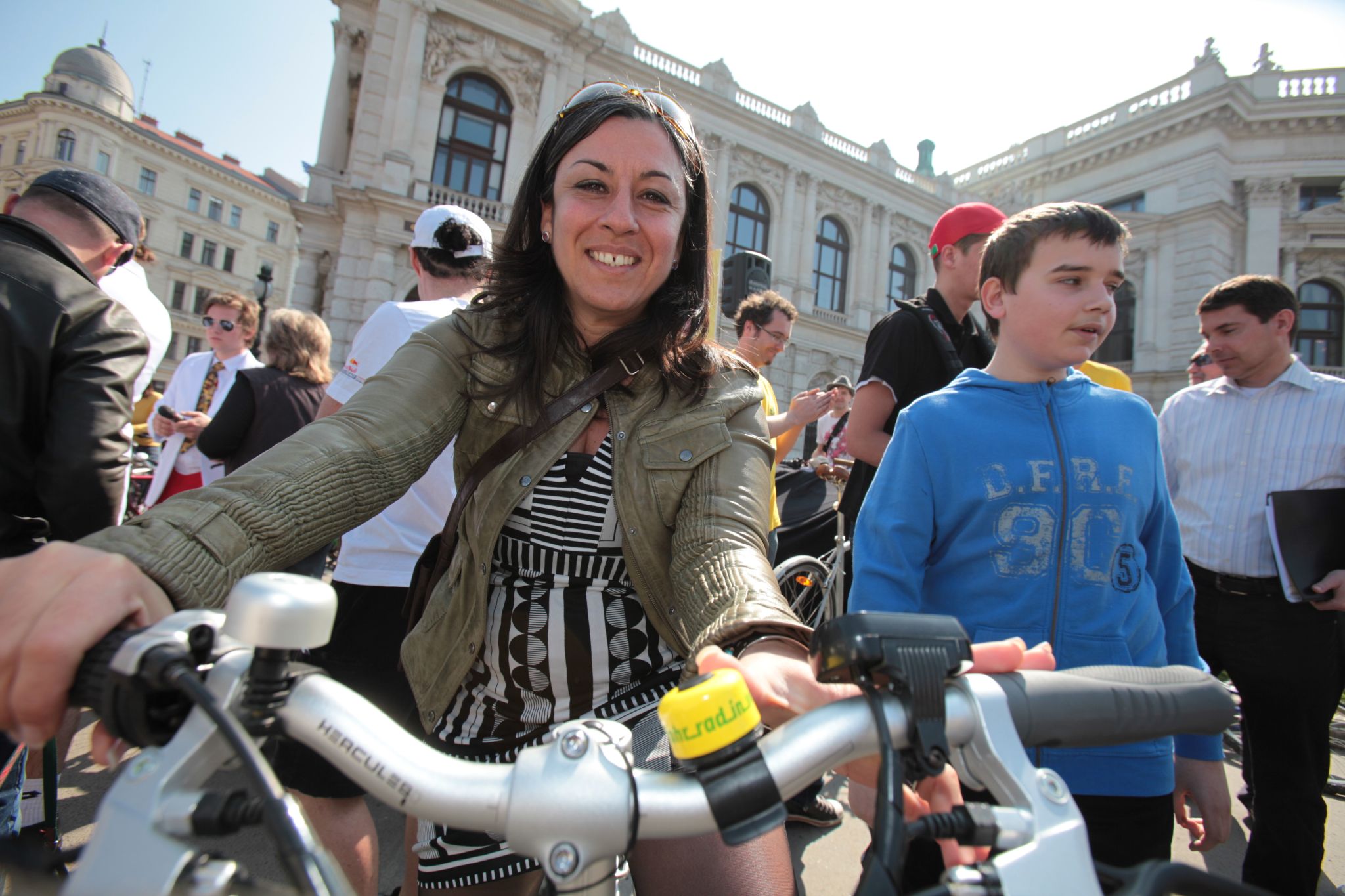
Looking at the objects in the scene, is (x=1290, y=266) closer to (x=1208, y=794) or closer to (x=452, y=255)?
(x=1208, y=794)

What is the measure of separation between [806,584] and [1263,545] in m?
2.24

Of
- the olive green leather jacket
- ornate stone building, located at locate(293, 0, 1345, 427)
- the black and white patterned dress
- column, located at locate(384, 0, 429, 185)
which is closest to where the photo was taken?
the olive green leather jacket

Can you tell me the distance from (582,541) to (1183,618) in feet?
5.05

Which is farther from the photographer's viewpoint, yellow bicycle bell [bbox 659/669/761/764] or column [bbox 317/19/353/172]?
column [bbox 317/19/353/172]

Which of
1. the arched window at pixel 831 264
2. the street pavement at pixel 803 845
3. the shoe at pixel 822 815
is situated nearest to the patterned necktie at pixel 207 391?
the street pavement at pixel 803 845

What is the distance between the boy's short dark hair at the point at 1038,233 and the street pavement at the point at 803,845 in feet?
7.12

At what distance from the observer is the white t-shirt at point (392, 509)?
2.34 meters

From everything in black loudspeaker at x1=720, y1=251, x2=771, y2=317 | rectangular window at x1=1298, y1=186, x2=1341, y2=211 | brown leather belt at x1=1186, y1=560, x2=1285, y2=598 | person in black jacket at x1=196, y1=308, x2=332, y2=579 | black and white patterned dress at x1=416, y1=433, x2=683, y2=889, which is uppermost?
rectangular window at x1=1298, y1=186, x2=1341, y2=211

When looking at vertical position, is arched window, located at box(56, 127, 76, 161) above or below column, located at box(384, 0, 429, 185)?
above

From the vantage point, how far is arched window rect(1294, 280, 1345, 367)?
2112 centimetres

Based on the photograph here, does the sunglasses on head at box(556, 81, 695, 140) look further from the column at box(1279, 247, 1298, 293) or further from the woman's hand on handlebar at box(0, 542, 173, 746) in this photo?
the column at box(1279, 247, 1298, 293)

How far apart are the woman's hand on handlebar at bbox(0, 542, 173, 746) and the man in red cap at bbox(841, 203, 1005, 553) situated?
217 cm

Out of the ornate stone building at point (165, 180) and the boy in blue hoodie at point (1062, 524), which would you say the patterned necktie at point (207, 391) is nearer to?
the boy in blue hoodie at point (1062, 524)

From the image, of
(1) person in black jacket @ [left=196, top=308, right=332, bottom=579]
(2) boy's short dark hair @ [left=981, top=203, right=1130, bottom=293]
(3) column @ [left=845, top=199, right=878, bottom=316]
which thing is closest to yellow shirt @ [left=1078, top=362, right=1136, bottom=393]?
(2) boy's short dark hair @ [left=981, top=203, right=1130, bottom=293]
